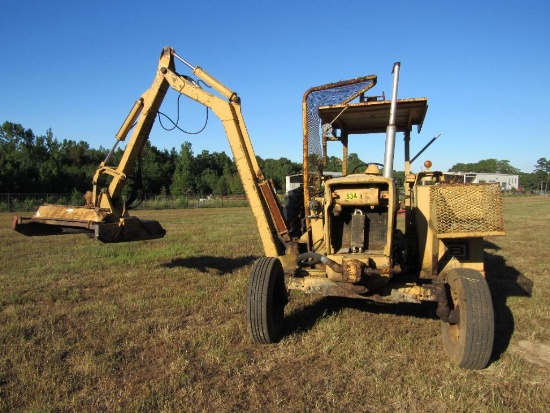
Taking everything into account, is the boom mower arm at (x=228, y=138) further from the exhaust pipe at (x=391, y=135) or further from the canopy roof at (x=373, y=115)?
the exhaust pipe at (x=391, y=135)

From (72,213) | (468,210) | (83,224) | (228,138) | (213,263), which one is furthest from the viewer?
(213,263)

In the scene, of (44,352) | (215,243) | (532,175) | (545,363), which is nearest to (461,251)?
(545,363)

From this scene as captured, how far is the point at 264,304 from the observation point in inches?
175

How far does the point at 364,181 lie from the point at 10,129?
2643 inches

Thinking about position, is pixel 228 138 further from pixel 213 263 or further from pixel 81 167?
pixel 81 167

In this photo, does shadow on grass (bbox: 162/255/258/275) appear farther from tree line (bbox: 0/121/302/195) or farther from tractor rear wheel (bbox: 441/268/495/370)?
tree line (bbox: 0/121/302/195)

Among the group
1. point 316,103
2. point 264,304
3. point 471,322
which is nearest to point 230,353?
point 264,304

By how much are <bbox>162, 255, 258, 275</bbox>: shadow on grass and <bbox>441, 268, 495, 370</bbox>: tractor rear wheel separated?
4.82 meters

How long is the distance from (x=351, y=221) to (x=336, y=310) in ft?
4.80

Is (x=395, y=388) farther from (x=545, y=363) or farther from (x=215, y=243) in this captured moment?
(x=215, y=243)

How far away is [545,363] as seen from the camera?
13.5 feet

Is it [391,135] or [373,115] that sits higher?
Result: [373,115]

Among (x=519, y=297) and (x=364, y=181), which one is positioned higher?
(x=364, y=181)

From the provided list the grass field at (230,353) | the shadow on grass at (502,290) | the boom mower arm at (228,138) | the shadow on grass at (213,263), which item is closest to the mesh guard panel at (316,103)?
the boom mower arm at (228,138)
